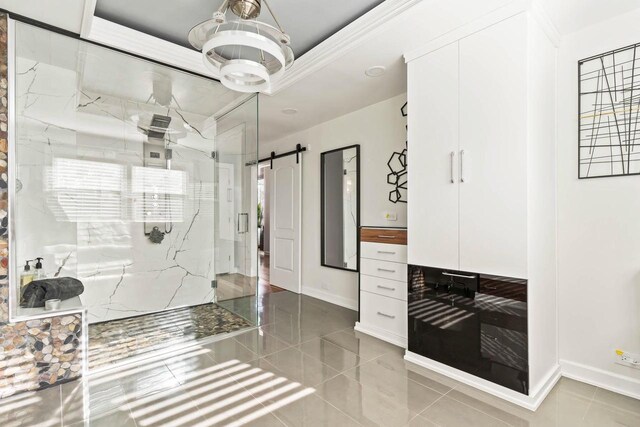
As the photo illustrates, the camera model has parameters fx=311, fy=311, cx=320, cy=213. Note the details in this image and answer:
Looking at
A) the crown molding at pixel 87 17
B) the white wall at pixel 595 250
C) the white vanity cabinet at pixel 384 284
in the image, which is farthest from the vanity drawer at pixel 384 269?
the crown molding at pixel 87 17

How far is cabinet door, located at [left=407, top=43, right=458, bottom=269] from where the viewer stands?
89.7 inches

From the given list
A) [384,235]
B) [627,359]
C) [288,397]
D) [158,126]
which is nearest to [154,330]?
[288,397]

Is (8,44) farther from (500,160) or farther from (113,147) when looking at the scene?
(500,160)

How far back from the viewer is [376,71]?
2.84 metres

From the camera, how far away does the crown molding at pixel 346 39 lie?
6.93 ft

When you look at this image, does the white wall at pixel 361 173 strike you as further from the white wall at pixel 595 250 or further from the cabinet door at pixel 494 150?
the white wall at pixel 595 250

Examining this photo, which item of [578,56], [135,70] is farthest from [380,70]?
[135,70]

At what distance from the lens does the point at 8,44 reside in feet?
6.91

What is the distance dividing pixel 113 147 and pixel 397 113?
2.87 m

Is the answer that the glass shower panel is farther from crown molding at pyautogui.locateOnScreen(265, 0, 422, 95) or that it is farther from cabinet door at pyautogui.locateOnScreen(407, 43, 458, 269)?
cabinet door at pyautogui.locateOnScreen(407, 43, 458, 269)

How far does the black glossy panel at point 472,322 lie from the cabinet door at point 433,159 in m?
0.16

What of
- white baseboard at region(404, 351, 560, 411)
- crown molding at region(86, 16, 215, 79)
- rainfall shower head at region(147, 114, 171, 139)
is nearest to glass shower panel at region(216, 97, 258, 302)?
rainfall shower head at region(147, 114, 171, 139)

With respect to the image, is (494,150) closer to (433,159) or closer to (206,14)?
(433,159)

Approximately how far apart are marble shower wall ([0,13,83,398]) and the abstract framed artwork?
388cm
